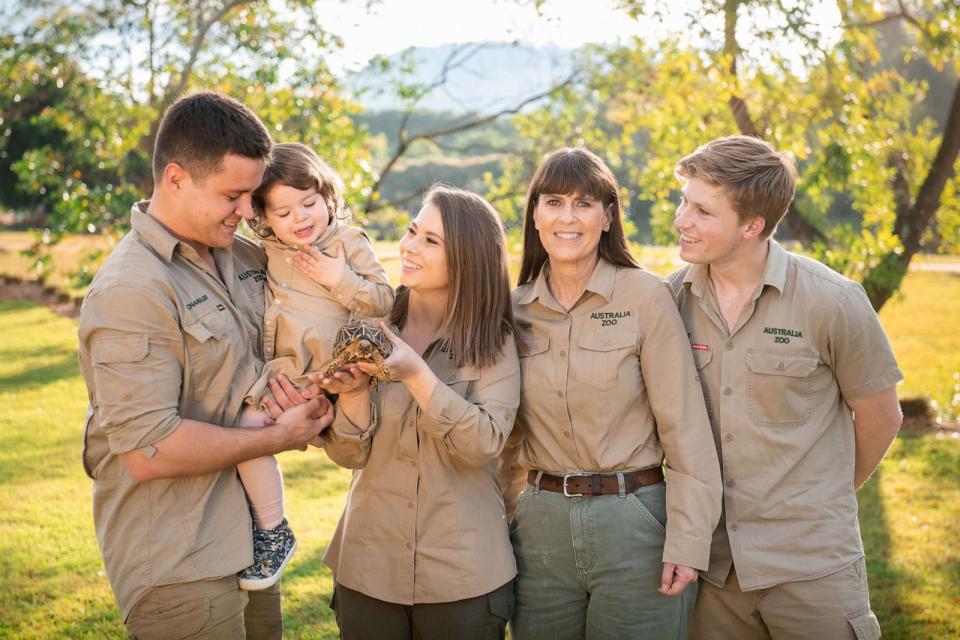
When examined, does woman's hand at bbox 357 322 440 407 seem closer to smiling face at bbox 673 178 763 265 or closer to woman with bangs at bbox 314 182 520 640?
woman with bangs at bbox 314 182 520 640

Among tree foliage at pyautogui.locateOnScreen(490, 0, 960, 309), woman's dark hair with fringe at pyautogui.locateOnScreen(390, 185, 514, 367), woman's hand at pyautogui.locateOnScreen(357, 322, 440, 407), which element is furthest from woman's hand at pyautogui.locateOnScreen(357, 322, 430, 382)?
tree foliage at pyautogui.locateOnScreen(490, 0, 960, 309)

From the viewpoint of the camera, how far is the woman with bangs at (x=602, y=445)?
327cm

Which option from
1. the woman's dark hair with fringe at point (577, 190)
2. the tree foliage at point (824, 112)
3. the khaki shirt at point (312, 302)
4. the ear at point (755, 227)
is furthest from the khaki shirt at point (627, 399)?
the tree foliage at point (824, 112)

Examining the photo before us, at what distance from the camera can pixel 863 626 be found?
3.26 meters

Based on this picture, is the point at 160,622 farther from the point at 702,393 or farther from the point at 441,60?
the point at 441,60

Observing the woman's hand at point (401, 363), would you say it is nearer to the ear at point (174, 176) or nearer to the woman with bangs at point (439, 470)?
the woman with bangs at point (439, 470)

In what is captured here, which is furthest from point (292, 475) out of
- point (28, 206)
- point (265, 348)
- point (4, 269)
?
point (28, 206)

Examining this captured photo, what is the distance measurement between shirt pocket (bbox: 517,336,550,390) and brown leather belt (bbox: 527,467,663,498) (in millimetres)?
357

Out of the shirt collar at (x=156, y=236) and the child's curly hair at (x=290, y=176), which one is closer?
the shirt collar at (x=156, y=236)

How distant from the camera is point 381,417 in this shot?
343cm

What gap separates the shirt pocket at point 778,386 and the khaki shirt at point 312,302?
4.65 ft

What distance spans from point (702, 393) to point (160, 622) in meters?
2.05

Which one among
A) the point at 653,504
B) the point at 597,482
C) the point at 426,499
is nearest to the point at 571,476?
the point at 597,482

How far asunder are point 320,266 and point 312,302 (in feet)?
0.47
